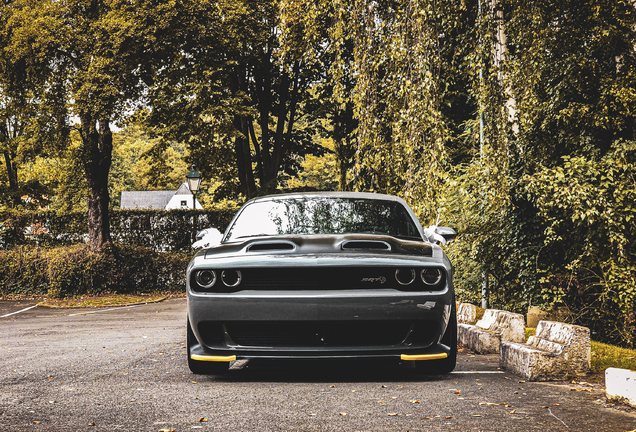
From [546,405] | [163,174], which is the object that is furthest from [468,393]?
[163,174]

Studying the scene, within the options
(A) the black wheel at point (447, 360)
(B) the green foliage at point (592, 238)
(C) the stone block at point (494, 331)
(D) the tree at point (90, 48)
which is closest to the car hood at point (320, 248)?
(A) the black wheel at point (447, 360)

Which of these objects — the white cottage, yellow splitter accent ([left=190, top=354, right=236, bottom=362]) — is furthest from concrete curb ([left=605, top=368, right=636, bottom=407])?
the white cottage

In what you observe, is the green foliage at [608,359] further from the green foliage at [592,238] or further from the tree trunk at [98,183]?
the tree trunk at [98,183]

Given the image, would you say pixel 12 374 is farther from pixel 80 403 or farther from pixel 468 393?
pixel 468 393

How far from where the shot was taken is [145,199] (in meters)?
92.9

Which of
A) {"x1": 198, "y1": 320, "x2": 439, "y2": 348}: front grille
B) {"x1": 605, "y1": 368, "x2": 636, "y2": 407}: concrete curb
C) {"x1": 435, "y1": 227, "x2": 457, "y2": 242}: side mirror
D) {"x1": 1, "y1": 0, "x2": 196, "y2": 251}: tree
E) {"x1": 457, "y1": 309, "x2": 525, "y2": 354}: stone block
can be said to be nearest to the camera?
{"x1": 605, "y1": 368, "x2": 636, "y2": 407}: concrete curb

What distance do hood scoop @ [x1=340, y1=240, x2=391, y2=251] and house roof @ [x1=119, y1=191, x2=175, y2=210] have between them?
88.1 m

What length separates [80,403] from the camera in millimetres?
4711

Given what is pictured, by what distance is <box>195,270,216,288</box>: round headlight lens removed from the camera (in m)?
4.88

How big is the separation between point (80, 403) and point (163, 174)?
74.6ft

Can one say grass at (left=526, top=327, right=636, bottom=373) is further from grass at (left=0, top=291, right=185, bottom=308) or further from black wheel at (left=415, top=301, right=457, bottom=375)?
grass at (left=0, top=291, right=185, bottom=308)

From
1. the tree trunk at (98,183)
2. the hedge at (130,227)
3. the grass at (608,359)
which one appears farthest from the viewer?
the hedge at (130,227)

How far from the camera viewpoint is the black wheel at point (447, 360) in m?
5.02

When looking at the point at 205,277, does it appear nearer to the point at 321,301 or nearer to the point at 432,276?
the point at 321,301
